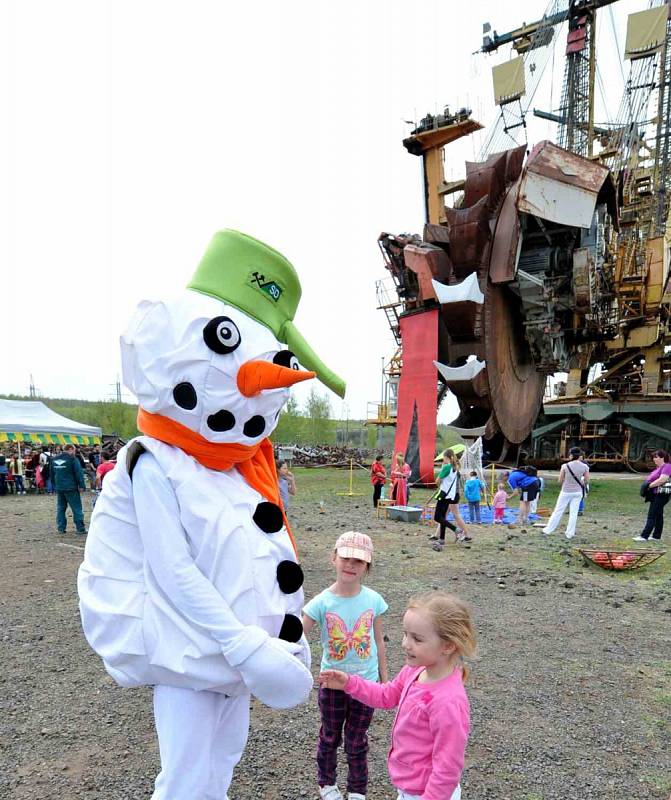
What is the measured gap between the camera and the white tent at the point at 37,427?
1644cm

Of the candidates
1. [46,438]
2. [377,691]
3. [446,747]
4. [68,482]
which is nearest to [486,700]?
[377,691]

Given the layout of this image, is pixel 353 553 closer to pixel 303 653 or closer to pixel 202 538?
pixel 303 653

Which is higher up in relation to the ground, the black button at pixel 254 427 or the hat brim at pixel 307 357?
the hat brim at pixel 307 357

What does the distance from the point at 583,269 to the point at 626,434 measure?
38.2 ft

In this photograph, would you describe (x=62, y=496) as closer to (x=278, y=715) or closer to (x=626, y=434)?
(x=278, y=715)

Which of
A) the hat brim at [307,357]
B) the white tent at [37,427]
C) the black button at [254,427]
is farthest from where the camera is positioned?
the white tent at [37,427]

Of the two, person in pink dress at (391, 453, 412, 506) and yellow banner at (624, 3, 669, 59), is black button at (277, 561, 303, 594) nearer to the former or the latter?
person in pink dress at (391, 453, 412, 506)

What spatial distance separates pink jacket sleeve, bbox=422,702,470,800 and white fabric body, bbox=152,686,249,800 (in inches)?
29.1

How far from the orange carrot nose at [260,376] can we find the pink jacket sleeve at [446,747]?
123 cm

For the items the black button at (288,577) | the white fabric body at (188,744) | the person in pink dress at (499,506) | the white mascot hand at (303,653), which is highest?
the black button at (288,577)

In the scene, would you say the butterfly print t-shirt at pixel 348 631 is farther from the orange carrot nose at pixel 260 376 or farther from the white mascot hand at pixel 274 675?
the orange carrot nose at pixel 260 376

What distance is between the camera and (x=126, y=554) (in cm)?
188

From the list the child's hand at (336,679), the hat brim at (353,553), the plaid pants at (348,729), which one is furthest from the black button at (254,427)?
the plaid pants at (348,729)

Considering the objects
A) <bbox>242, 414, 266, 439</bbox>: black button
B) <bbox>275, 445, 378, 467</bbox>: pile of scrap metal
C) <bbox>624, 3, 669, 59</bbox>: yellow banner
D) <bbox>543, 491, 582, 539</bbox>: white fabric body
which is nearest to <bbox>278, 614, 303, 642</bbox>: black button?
<bbox>242, 414, 266, 439</bbox>: black button
